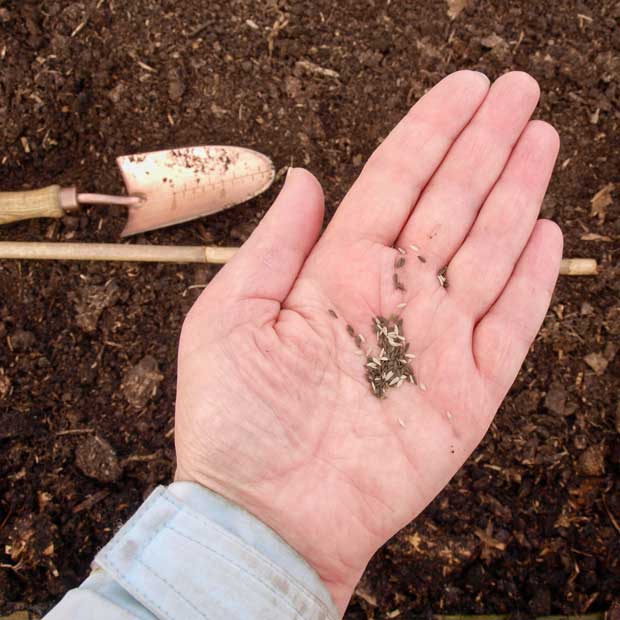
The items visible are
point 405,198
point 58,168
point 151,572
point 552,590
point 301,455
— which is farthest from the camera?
point 58,168

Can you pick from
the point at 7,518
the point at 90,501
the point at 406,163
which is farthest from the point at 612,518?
the point at 7,518

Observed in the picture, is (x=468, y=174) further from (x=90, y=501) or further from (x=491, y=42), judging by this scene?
(x=90, y=501)

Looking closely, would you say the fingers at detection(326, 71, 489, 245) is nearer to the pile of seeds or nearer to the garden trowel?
the pile of seeds

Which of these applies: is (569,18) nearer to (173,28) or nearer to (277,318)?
(173,28)

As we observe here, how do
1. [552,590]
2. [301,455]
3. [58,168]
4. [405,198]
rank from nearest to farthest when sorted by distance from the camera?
[301,455] → [405,198] → [552,590] → [58,168]

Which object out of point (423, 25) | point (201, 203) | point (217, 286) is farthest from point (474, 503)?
point (423, 25)

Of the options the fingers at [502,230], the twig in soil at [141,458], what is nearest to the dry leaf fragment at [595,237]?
the fingers at [502,230]
